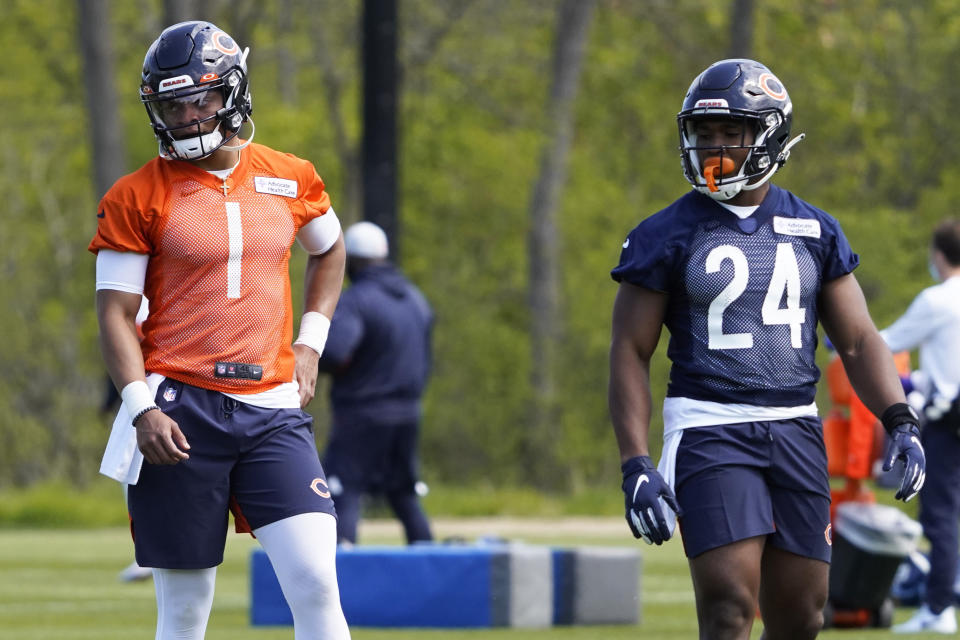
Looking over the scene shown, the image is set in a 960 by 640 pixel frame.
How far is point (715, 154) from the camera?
5578 mm

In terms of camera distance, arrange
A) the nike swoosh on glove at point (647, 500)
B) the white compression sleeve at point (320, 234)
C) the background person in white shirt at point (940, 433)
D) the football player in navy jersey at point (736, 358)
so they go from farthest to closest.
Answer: the background person in white shirt at point (940, 433) → the white compression sleeve at point (320, 234) → the football player in navy jersey at point (736, 358) → the nike swoosh on glove at point (647, 500)

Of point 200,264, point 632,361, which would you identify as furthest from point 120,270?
point 632,361

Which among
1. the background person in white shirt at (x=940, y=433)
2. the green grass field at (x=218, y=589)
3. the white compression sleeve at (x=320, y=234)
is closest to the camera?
the white compression sleeve at (x=320, y=234)

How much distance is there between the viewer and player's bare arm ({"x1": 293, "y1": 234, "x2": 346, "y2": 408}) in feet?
19.6

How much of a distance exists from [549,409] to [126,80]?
15333 millimetres

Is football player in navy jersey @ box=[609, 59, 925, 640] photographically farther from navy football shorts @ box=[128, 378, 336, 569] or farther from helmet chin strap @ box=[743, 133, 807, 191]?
navy football shorts @ box=[128, 378, 336, 569]

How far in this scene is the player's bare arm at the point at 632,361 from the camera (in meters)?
5.55

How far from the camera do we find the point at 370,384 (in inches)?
432

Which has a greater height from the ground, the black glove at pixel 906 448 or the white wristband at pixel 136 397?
the white wristband at pixel 136 397

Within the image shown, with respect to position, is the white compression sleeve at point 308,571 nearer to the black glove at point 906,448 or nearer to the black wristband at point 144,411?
the black wristband at point 144,411

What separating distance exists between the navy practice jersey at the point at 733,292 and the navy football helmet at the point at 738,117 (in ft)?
0.34

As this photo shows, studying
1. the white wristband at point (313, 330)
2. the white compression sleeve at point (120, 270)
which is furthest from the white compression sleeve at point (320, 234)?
the white compression sleeve at point (120, 270)

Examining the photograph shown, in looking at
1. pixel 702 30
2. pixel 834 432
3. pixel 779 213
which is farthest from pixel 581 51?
pixel 779 213

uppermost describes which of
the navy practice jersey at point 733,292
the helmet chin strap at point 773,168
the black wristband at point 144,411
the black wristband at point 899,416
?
the helmet chin strap at point 773,168
